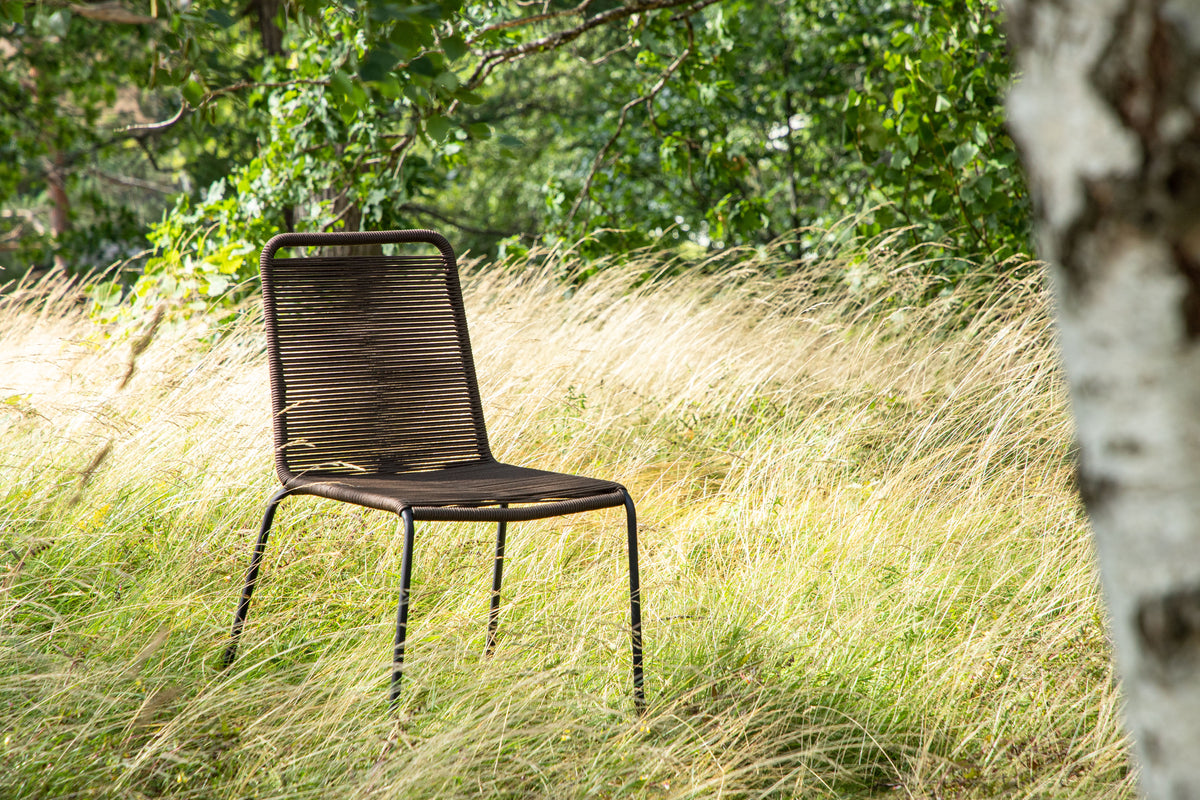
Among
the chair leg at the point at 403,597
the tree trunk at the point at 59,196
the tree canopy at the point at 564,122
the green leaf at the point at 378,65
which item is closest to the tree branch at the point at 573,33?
the tree canopy at the point at 564,122

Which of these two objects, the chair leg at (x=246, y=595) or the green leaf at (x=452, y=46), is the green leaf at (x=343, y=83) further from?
the chair leg at (x=246, y=595)

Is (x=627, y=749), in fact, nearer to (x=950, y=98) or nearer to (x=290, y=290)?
(x=290, y=290)

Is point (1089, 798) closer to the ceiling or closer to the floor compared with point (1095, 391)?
closer to the floor

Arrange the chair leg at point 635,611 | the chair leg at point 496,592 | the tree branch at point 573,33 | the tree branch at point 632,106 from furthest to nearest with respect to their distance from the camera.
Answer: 1. the tree branch at point 632,106
2. the tree branch at point 573,33
3. the chair leg at point 496,592
4. the chair leg at point 635,611

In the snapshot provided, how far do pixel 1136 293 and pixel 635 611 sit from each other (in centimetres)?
139

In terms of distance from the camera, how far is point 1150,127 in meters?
0.55

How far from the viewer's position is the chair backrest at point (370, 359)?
7.09 feet

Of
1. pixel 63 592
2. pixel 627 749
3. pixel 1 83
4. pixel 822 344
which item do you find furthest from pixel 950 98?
pixel 1 83

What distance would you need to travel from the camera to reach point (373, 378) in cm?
228

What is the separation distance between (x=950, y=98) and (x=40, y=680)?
384 cm

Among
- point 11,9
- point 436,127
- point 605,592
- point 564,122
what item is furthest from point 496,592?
point 564,122

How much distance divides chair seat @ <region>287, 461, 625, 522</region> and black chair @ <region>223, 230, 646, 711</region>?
0.04ft

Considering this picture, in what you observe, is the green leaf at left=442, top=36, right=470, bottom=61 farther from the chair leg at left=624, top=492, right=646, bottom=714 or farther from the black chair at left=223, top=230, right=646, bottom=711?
the chair leg at left=624, top=492, right=646, bottom=714

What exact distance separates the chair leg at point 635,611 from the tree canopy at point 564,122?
80 centimetres
